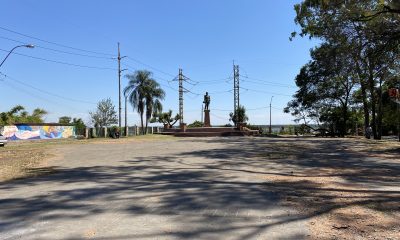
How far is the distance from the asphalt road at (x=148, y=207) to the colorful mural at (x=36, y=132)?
39358 millimetres

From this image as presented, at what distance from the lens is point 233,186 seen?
10.0 meters

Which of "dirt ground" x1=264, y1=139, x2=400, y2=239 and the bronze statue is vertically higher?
the bronze statue

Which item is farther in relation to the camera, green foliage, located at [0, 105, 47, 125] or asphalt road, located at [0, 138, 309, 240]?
green foliage, located at [0, 105, 47, 125]

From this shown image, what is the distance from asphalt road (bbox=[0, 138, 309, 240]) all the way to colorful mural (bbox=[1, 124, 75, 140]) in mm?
39358

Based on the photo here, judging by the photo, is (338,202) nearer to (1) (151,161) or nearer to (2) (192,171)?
(2) (192,171)

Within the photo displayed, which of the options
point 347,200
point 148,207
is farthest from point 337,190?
point 148,207

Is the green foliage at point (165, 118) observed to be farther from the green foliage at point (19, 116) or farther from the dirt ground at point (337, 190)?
the dirt ground at point (337, 190)

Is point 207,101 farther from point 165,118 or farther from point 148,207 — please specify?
point 148,207

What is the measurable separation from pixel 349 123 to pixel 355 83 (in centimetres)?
888

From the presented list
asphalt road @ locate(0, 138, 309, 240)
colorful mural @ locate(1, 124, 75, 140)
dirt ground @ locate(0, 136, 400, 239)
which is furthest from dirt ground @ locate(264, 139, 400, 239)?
colorful mural @ locate(1, 124, 75, 140)

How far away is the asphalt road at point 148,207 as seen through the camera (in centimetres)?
606

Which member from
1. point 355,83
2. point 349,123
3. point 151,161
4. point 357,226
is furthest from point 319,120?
point 357,226

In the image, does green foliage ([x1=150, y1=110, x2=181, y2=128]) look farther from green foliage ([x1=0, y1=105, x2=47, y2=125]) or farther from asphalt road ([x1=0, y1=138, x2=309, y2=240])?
asphalt road ([x1=0, y1=138, x2=309, y2=240])

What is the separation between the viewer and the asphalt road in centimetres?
606
